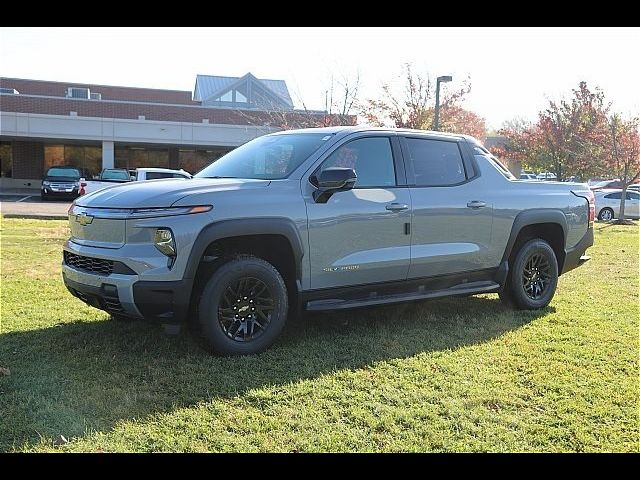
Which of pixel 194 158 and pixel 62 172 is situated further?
pixel 194 158

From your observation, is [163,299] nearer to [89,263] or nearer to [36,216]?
[89,263]

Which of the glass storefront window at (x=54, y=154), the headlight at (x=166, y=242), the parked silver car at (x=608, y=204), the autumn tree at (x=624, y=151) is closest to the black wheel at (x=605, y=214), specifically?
the parked silver car at (x=608, y=204)

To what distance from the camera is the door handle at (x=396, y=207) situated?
17.6ft

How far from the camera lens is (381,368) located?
4.56 metres

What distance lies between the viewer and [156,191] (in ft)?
14.8

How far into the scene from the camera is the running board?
506cm

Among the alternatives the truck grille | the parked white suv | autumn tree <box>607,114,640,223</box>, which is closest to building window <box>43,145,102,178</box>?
the parked white suv

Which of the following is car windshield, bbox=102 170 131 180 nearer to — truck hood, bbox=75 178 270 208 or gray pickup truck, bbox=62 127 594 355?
gray pickup truck, bbox=62 127 594 355

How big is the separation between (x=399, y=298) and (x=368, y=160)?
1304mm

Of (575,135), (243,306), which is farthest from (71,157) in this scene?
(243,306)

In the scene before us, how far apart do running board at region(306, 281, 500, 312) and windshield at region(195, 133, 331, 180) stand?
1.14 m

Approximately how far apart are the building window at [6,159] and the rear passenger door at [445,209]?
118 ft

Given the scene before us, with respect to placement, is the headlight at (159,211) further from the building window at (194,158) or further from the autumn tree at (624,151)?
the building window at (194,158)

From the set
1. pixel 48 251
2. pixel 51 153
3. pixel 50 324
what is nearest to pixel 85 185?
pixel 48 251
